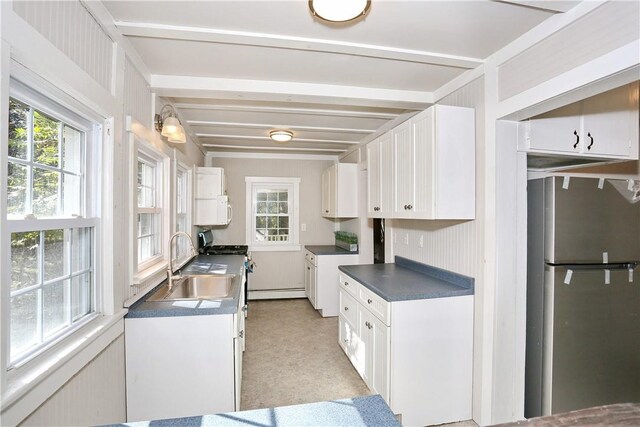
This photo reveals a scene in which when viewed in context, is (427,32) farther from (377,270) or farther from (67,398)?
(67,398)

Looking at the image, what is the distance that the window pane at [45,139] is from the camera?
116cm

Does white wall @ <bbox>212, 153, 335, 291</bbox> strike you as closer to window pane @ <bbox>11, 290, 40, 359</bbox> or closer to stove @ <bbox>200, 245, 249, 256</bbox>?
stove @ <bbox>200, 245, 249, 256</bbox>

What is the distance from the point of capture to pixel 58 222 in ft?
4.11

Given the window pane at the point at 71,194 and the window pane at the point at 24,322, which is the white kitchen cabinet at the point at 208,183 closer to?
the window pane at the point at 71,194

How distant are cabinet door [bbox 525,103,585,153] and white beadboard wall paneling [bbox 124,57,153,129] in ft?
8.43

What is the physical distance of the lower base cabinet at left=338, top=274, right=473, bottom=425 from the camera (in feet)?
6.75

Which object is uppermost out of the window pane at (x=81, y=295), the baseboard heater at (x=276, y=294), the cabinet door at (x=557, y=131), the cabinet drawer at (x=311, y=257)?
the cabinet door at (x=557, y=131)

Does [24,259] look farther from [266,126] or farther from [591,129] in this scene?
[591,129]

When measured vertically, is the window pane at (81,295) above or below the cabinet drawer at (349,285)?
above

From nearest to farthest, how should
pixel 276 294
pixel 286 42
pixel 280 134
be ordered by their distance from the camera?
pixel 286 42, pixel 280 134, pixel 276 294

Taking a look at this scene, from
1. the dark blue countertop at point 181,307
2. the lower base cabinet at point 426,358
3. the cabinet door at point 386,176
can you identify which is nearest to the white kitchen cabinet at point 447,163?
the cabinet door at point 386,176

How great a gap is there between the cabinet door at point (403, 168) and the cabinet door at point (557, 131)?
30.8 inches

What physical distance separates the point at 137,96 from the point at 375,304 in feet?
7.26

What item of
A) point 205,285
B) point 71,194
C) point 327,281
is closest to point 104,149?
point 71,194
